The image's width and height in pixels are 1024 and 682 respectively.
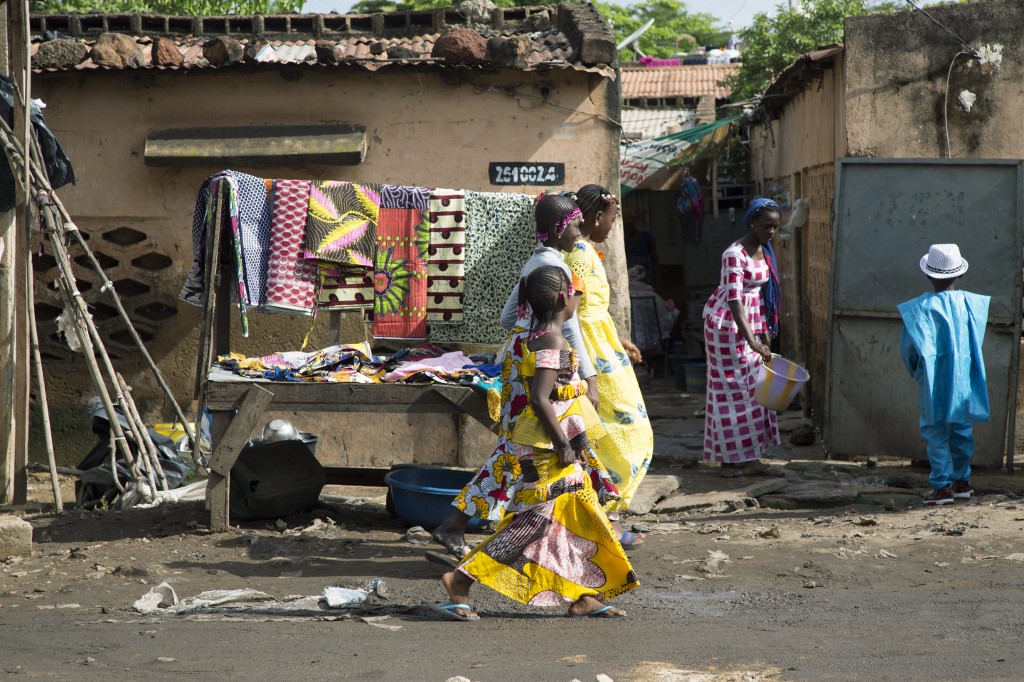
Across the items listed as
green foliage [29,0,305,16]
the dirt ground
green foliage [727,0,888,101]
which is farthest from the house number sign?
green foliage [727,0,888,101]

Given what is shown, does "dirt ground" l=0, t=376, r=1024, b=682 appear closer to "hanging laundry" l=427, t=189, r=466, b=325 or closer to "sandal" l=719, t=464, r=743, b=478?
"sandal" l=719, t=464, r=743, b=478

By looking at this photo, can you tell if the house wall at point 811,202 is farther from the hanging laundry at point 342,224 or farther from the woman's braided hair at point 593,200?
the hanging laundry at point 342,224

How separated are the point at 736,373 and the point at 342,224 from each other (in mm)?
2971

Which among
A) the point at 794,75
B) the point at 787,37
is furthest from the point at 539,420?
the point at 787,37

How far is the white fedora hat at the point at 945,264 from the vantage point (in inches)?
279

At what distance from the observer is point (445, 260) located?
Answer: 6898 mm

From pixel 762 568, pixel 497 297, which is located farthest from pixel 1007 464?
pixel 497 297

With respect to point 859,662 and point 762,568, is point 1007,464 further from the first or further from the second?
point 859,662

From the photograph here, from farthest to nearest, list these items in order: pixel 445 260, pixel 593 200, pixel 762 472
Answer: pixel 762 472
pixel 445 260
pixel 593 200

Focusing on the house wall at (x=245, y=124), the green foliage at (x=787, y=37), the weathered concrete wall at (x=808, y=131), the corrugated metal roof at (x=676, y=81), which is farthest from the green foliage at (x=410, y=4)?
the house wall at (x=245, y=124)

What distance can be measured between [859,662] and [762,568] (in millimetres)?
1543

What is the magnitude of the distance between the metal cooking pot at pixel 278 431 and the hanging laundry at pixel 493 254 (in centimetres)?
130

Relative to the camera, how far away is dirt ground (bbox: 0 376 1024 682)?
412 centimetres

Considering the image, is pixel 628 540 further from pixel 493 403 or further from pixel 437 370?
pixel 437 370
